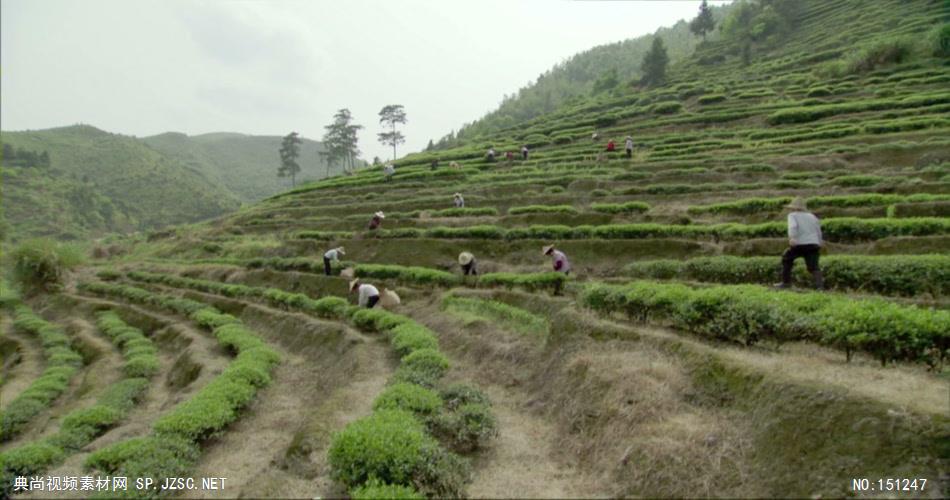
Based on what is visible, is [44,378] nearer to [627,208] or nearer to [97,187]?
[627,208]

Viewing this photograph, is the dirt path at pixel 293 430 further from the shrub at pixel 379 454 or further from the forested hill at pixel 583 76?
the forested hill at pixel 583 76

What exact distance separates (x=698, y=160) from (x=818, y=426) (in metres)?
27.4

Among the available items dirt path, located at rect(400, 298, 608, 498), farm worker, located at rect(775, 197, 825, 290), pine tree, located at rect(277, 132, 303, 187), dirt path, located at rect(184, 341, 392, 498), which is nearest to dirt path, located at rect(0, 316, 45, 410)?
dirt path, located at rect(184, 341, 392, 498)

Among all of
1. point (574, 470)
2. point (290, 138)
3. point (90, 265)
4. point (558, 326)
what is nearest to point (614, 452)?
point (574, 470)

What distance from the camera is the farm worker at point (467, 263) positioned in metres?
19.1

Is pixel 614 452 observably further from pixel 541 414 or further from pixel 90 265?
pixel 90 265

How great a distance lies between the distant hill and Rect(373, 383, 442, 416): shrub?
118m

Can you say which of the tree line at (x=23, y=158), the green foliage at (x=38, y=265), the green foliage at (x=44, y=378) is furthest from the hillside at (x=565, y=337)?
the tree line at (x=23, y=158)

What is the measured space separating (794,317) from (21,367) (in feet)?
92.5

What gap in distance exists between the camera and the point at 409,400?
27.8 ft

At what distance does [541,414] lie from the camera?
8766 millimetres

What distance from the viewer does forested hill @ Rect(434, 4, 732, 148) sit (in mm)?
86188

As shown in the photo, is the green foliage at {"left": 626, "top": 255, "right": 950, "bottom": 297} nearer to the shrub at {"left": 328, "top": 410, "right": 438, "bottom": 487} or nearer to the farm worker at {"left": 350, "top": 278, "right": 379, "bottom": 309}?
the shrub at {"left": 328, "top": 410, "right": 438, "bottom": 487}

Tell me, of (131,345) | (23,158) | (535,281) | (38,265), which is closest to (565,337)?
(535,281)
